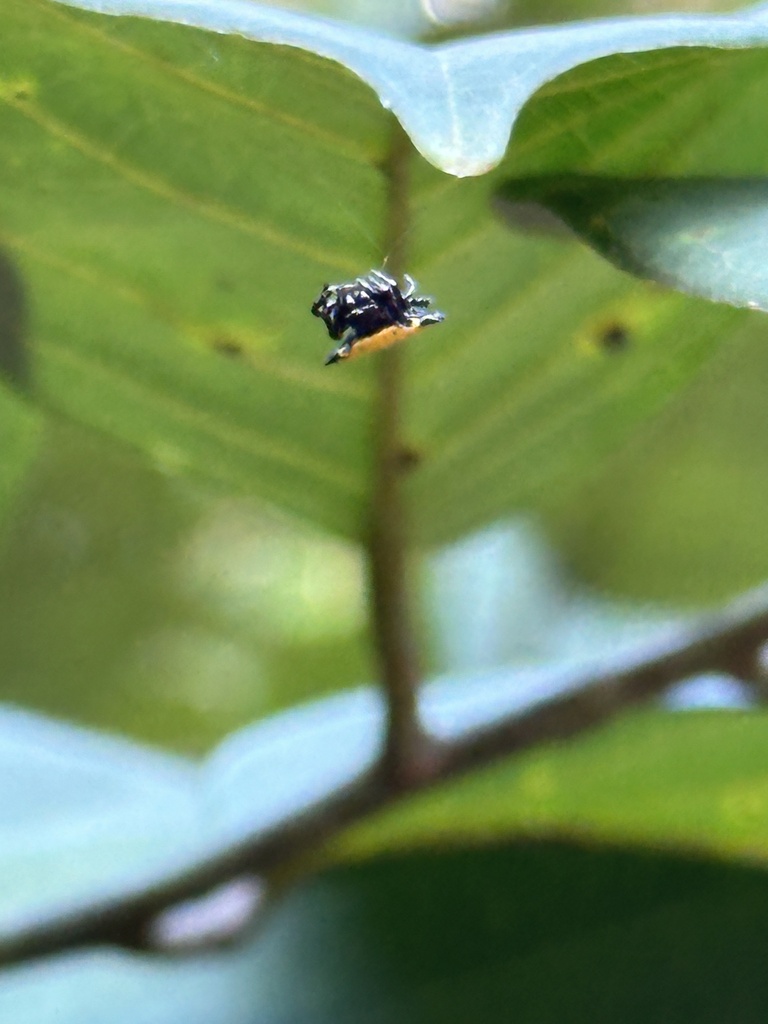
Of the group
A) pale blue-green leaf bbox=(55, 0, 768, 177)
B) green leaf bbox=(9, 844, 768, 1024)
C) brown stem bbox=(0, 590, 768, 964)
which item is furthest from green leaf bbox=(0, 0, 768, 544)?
green leaf bbox=(9, 844, 768, 1024)

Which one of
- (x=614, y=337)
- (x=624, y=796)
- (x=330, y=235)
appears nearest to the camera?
(x=330, y=235)

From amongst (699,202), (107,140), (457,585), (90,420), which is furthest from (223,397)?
(457,585)

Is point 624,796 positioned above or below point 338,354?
below

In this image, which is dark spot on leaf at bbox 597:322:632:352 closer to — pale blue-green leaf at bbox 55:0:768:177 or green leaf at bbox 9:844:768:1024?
pale blue-green leaf at bbox 55:0:768:177

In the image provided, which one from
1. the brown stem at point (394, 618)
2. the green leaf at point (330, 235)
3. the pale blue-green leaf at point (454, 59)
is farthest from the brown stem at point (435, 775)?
the pale blue-green leaf at point (454, 59)

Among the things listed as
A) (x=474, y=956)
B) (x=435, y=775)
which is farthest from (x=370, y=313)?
(x=474, y=956)

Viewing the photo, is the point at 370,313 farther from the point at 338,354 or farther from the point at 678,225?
the point at 678,225
